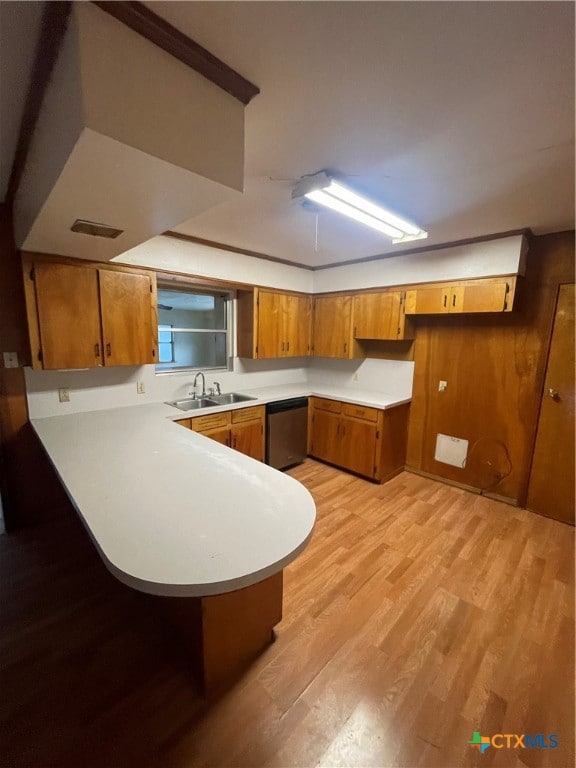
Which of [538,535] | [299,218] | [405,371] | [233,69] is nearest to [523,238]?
[405,371]

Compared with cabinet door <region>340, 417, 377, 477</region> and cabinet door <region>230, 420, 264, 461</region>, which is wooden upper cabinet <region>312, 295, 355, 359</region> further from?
cabinet door <region>230, 420, 264, 461</region>

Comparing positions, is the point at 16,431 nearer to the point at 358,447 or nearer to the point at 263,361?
the point at 263,361

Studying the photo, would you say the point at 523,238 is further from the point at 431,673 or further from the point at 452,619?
the point at 431,673

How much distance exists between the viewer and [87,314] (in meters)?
2.31

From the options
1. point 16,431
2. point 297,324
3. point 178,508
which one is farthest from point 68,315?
point 297,324

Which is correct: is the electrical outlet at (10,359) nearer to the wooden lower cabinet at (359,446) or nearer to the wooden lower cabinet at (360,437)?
the wooden lower cabinet at (360,437)

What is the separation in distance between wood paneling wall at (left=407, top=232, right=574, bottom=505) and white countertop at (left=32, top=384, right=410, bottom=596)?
2526mm

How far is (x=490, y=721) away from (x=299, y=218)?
3.03 metres

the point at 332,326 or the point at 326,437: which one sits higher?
the point at 332,326

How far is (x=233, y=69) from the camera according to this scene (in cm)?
102

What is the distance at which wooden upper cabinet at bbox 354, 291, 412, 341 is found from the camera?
11.0ft

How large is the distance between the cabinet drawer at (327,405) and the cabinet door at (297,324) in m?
0.66

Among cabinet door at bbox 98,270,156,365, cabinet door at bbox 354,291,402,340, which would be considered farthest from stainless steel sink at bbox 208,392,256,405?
cabinet door at bbox 354,291,402,340

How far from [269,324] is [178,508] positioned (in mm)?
2674
